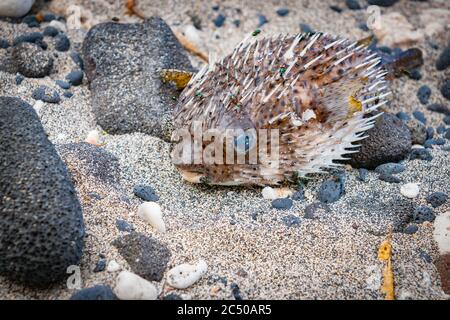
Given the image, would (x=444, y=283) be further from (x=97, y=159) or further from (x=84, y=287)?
(x=97, y=159)

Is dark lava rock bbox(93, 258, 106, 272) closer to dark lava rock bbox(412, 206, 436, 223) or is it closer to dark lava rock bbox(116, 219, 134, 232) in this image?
dark lava rock bbox(116, 219, 134, 232)

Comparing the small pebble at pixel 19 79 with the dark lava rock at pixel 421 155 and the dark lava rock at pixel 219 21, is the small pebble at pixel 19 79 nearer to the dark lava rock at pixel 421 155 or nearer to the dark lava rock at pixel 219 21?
the dark lava rock at pixel 219 21

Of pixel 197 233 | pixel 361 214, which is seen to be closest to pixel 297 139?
pixel 361 214

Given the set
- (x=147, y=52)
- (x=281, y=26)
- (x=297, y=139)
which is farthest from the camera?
(x=281, y=26)

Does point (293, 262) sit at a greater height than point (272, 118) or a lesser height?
lesser

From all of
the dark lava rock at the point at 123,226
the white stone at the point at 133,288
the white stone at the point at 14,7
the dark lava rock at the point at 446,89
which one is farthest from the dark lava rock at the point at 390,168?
the white stone at the point at 14,7

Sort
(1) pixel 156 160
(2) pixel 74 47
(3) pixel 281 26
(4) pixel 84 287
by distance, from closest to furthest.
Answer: (4) pixel 84 287
(1) pixel 156 160
(2) pixel 74 47
(3) pixel 281 26
